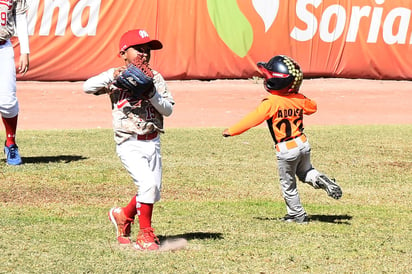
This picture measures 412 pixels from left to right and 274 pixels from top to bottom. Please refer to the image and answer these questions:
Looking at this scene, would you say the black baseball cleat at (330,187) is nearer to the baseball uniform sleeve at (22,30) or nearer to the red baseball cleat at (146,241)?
the red baseball cleat at (146,241)

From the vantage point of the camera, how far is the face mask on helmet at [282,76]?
24.7 feet

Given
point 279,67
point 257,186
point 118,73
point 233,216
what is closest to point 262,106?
point 279,67

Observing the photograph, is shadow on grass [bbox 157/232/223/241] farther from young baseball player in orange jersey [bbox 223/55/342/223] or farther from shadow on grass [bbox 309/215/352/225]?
shadow on grass [bbox 309/215/352/225]

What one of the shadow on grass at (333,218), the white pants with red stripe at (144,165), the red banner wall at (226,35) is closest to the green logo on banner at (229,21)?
the red banner wall at (226,35)

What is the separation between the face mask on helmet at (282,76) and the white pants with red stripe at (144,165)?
54.8 inches

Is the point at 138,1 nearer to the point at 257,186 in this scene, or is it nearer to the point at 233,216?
the point at 257,186

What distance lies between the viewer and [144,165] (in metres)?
6.50

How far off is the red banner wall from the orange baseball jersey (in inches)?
519

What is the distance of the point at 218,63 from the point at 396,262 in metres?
16.1

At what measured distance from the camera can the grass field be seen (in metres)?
6.26

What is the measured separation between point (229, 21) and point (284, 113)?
14425 millimetres

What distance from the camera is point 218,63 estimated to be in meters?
22.1

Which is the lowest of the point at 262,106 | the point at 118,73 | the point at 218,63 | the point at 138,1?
the point at 218,63

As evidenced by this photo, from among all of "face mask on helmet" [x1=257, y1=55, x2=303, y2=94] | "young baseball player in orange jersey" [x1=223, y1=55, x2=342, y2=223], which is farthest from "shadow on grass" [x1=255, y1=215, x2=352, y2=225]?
"face mask on helmet" [x1=257, y1=55, x2=303, y2=94]
